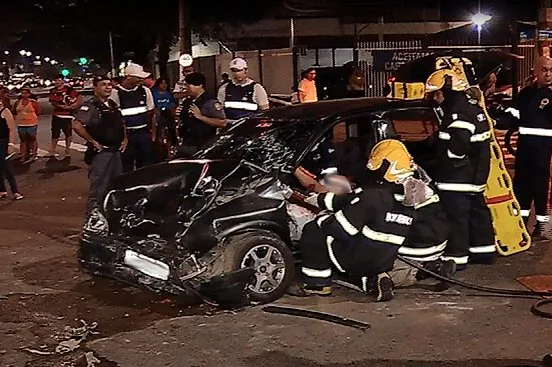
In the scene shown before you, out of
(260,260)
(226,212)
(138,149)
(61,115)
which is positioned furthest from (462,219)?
(61,115)

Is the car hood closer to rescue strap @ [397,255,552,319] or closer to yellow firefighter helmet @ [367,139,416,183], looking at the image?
yellow firefighter helmet @ [367,139,416,183]

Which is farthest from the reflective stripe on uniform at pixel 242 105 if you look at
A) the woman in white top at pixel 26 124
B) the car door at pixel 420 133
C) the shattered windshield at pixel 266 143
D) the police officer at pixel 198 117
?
the woman in white top at pixel 26 124

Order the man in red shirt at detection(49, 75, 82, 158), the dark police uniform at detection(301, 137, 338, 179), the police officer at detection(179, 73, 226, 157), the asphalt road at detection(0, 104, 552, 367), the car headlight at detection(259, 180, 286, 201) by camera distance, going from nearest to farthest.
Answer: the asphalt road at detection(0, 104, 552, 367) < the car headlight at detection(259, 180, 286, 201) < the dark police uniform at detection(301, 137, 338, 179) < the police officer at detection(179, 73, 226, 157) < the man in red shirt at detection(49, 75, 82, 158)

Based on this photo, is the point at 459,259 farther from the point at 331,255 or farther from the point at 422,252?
the point at 331,255

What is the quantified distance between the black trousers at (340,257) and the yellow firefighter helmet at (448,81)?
1.63 meters

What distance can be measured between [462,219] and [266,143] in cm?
178

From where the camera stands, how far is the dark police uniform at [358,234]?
610 centimetres

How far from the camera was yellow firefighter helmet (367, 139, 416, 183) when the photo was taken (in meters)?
6.12

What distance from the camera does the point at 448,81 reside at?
7027 mm

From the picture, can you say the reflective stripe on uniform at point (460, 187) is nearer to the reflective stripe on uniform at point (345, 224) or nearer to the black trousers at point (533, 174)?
the reflective stripe on uniform at point (345, 224)

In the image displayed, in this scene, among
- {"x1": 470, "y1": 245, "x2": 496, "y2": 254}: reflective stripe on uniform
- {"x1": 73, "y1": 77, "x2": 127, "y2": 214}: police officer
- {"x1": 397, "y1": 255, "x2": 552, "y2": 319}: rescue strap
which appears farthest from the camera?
{"x1": 73, "y1": 77, "x2": 127, "y2": 214}: police officer

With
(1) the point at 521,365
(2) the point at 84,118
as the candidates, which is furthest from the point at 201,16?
(1) the point at 521,365

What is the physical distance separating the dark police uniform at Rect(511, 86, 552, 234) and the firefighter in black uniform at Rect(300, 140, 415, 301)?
2.42 m

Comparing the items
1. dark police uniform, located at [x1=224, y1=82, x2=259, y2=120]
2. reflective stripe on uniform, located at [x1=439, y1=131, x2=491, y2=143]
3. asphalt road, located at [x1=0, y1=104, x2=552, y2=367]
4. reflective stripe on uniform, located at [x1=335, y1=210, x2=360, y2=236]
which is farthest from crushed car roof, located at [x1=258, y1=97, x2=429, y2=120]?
dark police uniform, located at [x1=224, y1=82, x2=259, y2=120]
